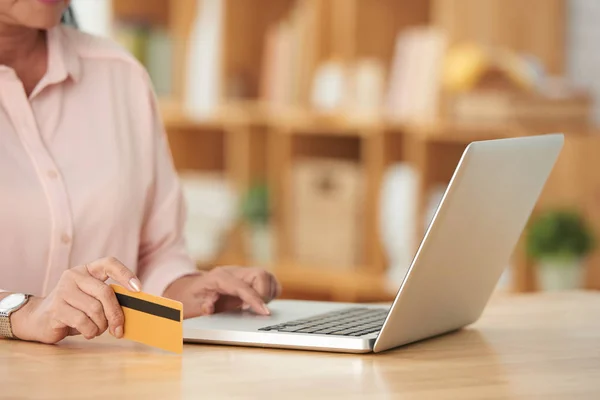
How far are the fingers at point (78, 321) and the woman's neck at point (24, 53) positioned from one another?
571mm

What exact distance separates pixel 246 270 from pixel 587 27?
7.15ft

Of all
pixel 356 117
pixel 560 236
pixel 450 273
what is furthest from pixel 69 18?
pixel 356 117

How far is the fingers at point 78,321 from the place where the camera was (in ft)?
4.23

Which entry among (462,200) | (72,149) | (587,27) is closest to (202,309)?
(72,149)

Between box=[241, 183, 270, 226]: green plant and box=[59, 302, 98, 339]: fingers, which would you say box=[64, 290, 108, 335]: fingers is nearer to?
box=[59, 302, 98, 339]: fingers

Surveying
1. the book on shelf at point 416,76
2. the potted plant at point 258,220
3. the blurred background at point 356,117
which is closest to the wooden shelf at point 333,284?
the blurred background at point 356,117

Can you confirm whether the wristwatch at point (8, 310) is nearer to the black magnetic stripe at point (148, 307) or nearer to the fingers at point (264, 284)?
the black magnetic stripe at point (148, 307)

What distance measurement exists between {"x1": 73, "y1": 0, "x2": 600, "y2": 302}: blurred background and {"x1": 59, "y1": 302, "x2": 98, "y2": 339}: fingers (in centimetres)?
193

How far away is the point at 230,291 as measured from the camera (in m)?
1.54

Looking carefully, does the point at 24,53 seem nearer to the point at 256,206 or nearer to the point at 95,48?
the point at 95,48

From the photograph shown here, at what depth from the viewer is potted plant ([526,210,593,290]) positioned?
119 inches

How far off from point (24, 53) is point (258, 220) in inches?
94.9

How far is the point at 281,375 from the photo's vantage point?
117 cm

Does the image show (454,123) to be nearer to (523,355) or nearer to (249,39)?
(249,39)
